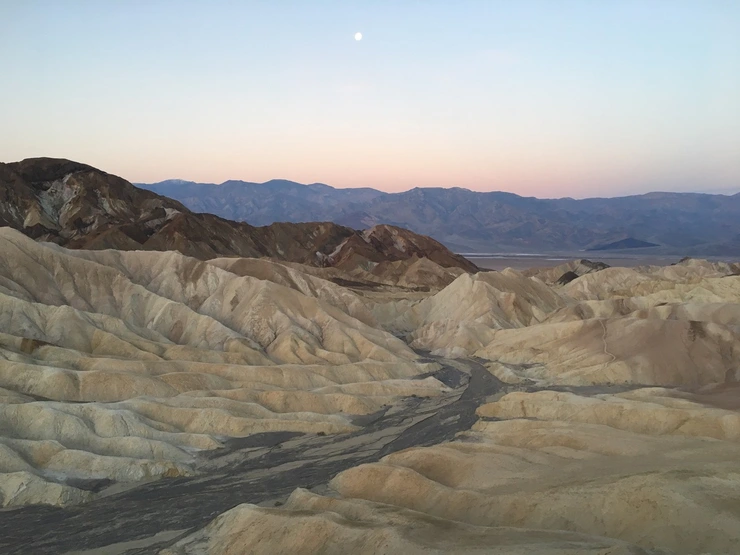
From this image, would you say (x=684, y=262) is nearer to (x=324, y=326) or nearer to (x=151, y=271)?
(x=324, y=326)

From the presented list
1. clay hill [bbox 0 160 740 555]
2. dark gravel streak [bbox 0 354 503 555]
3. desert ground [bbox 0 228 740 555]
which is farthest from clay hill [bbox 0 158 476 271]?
dark gravel streak [bbox 0 354 503 555]

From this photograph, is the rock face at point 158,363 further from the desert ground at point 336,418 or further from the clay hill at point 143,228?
the clay hill at point 143,228

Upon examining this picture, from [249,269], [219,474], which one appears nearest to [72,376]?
[219,474]

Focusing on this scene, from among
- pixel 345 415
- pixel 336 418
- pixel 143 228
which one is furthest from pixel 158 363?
pixel 143 228

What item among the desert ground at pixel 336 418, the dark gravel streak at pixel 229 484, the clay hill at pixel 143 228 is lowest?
the dark gravel streak at pixel 229 484

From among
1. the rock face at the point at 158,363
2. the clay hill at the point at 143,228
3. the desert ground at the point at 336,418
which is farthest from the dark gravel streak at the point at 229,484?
the clay hill at the point at 143,228

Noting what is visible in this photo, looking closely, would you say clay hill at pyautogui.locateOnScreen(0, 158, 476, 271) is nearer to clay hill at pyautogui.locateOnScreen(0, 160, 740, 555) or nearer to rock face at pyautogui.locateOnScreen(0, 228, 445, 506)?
rock face at pyautogui.locateOnScreen(0, 228, 445, 506)
